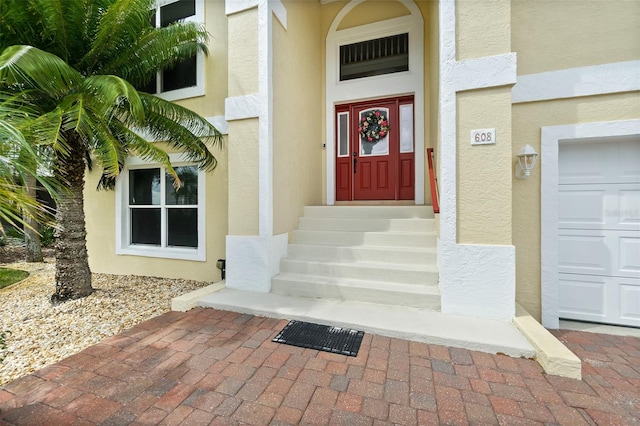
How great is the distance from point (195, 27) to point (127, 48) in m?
1.18

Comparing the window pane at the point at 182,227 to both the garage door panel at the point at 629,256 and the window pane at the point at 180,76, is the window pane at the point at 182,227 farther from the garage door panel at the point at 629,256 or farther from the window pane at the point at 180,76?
the garage door panel at the point at 629,256

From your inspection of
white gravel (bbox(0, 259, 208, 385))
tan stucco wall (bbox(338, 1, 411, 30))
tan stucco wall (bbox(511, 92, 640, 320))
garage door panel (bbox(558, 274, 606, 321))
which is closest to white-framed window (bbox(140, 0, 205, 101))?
tan stucco wall (bbox(338, 1, 411, 30))

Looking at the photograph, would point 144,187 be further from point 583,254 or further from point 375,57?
point 583,254

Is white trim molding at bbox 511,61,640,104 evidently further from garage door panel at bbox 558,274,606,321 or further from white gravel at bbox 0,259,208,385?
white gravel at bbox 0,259,208,385

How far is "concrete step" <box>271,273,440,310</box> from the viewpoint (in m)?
3.43

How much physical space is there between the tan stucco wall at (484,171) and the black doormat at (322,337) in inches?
67.4

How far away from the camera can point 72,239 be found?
4.06m

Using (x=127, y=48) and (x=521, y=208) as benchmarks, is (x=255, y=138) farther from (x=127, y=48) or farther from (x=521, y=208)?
(x=521, y=208)

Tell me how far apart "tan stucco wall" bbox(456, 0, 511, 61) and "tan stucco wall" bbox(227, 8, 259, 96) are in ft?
8.97

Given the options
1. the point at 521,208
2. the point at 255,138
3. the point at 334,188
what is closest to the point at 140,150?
the point at 255,138

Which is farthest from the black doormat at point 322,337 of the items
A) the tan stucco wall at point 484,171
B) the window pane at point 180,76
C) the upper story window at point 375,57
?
the upper story window at point 375,57

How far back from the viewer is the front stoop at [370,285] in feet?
9.60

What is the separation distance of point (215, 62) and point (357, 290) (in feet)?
15.2

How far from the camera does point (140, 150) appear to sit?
3.65 m
